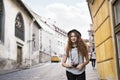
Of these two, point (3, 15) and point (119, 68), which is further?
point (3, 15)

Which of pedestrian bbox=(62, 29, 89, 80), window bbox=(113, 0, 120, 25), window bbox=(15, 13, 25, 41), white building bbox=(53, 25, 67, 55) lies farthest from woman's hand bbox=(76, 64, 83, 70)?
white building bbox=(53, 25, 67, 55)

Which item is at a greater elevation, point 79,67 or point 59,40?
point 59,40

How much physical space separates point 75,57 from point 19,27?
A: 25.9 metres

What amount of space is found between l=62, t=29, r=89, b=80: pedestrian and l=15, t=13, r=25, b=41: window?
2408cm

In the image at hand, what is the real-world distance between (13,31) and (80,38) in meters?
22.5

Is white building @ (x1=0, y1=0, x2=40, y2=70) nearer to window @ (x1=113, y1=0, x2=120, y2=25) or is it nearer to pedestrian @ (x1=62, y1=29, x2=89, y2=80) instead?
window @ (x1=113, y1=0, x2=120, y2=25)

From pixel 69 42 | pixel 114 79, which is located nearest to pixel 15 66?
pixel 114 79

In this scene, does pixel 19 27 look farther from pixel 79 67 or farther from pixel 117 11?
pixel 79 67

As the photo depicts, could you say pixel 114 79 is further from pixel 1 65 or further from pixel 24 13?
pixel 24 13

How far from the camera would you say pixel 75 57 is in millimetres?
4324

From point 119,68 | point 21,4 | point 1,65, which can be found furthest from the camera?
Answer: point 21,4

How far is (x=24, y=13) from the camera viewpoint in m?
31.7

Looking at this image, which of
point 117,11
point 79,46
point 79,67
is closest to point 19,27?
point 117,11

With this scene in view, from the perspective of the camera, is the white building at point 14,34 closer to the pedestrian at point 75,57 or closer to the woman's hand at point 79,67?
the pedestrian at point 75,57
